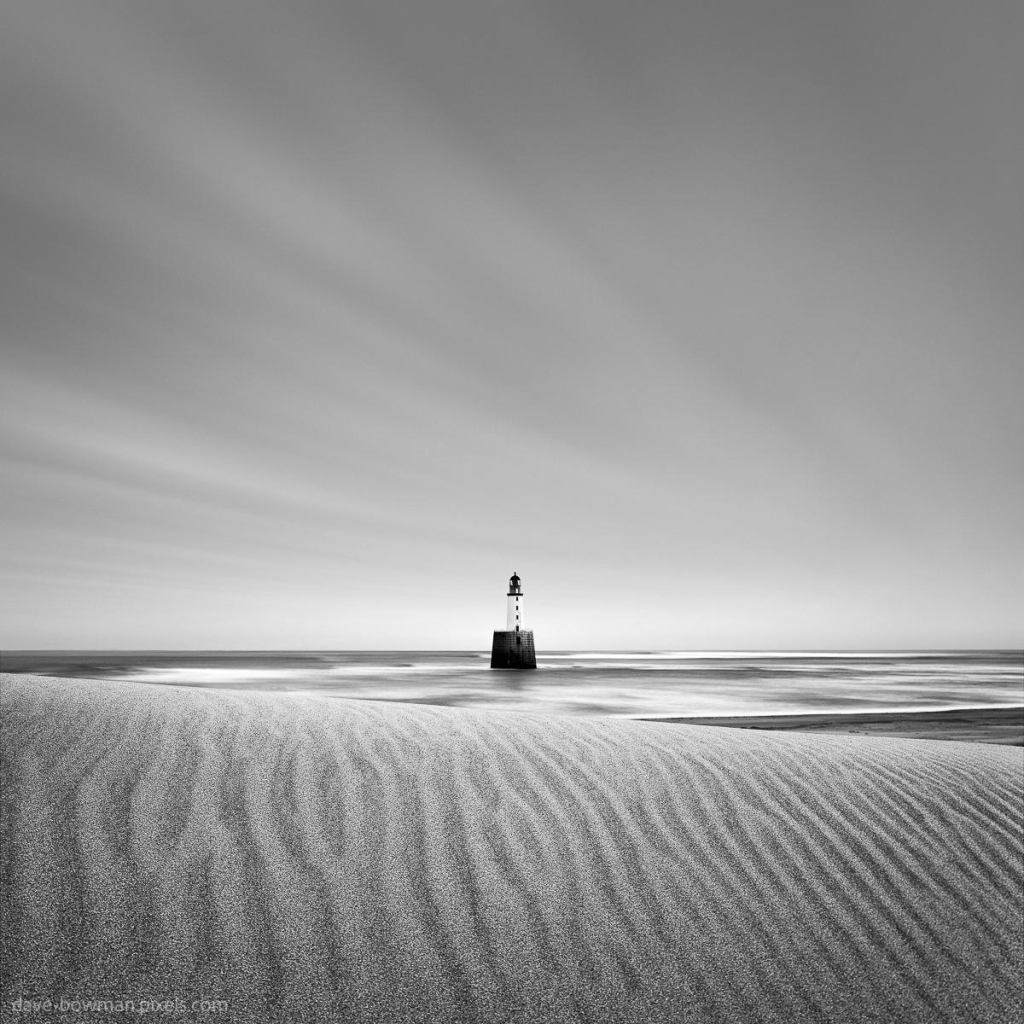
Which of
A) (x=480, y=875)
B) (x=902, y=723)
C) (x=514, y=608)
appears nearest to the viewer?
(x=480, y=875)

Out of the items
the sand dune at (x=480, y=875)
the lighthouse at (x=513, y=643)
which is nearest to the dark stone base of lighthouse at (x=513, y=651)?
the lighthouse at (x=513, y=643)

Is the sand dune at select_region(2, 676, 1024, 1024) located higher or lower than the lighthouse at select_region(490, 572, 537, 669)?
lower

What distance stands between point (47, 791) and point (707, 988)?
3.22 m

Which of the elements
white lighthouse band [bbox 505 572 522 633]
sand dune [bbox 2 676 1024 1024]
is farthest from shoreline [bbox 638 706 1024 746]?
white lighthouse band [bbox 505 572 522 633]

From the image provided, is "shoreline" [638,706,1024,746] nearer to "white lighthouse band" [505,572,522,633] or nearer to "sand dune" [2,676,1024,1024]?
"sand dune" [2,676,1024,1024]

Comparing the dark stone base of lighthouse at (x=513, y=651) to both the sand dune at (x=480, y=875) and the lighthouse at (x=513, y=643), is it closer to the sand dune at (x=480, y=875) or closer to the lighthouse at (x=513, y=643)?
the lighthouse at (x=513, y=643)

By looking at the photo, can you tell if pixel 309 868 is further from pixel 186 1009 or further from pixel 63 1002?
pixel 63 1002

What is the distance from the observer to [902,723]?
1814 centimetres

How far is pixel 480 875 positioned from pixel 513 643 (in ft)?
130

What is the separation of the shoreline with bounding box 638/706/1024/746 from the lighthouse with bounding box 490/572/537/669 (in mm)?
22714

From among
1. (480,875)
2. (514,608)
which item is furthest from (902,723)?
(514,608)

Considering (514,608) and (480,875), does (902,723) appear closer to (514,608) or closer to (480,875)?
(480,875)

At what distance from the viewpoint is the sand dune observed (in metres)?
2.84

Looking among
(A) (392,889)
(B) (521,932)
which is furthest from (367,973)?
(B) (521,932)
